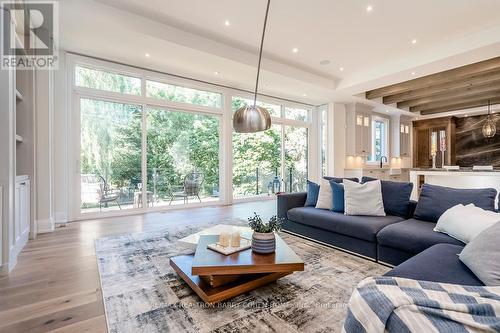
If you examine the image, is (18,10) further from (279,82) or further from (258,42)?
(279,82)

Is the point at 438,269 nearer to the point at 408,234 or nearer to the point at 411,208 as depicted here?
the point at 408,234

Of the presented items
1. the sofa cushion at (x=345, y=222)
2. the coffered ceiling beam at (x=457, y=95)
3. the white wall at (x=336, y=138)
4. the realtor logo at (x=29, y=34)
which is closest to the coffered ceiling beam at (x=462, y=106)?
the coffered ceiling beam at (x=457, y=95)

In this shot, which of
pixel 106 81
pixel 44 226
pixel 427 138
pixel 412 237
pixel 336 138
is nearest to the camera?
pixel 412 237

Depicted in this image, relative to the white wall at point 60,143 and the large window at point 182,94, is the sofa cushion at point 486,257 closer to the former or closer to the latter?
the white wall at point 60,143

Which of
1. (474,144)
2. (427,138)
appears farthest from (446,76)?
(474,144)

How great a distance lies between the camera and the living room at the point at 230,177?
5.87ft

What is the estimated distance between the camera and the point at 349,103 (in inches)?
312

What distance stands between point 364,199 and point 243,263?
2.13 meters

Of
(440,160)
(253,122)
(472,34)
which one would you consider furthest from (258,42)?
(440,160)

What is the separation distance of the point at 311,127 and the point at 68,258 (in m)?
7.31

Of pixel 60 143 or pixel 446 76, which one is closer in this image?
pixel 60 143

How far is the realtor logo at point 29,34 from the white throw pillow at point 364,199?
422 centimetres

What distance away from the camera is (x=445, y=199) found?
9.13 ft

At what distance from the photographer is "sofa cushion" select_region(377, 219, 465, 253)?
2.32 m
